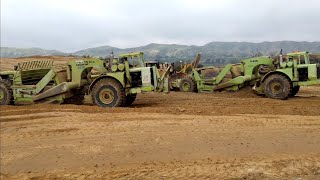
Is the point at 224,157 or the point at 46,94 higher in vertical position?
the point at 46,94

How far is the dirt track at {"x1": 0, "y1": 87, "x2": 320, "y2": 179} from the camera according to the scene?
19.8 feet

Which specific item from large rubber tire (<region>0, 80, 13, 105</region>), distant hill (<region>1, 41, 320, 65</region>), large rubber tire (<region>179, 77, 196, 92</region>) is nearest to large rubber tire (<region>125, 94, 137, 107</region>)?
large rubber tire (<region>0, 80, 13, 105</region>)

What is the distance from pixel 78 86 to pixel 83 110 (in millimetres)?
1976

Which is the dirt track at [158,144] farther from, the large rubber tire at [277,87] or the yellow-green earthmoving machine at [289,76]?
the yellow-green earthmoving machine at [289,76]

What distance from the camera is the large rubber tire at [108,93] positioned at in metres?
→ 11.9

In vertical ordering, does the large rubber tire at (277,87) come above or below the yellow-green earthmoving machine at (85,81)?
below

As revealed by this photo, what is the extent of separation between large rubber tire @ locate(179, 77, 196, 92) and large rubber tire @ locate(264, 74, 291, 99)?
4.46 metres

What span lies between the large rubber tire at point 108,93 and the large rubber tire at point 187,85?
696 centimetres

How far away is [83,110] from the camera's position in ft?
35.1

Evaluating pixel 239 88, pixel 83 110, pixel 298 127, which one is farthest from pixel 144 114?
pixel 239 88

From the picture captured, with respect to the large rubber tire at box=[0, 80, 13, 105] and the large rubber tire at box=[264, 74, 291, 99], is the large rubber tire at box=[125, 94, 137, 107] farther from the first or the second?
the large rubber tire at box=[264, 74, 291, 99]

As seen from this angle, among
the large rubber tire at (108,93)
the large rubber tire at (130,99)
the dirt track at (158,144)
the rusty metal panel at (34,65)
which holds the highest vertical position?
the rusty metal panel at (34,65)

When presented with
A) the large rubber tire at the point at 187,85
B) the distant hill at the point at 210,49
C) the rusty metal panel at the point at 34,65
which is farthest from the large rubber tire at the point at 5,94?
the distant hill at the point at 210,49

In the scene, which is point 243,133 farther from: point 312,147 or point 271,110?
point 271,110
